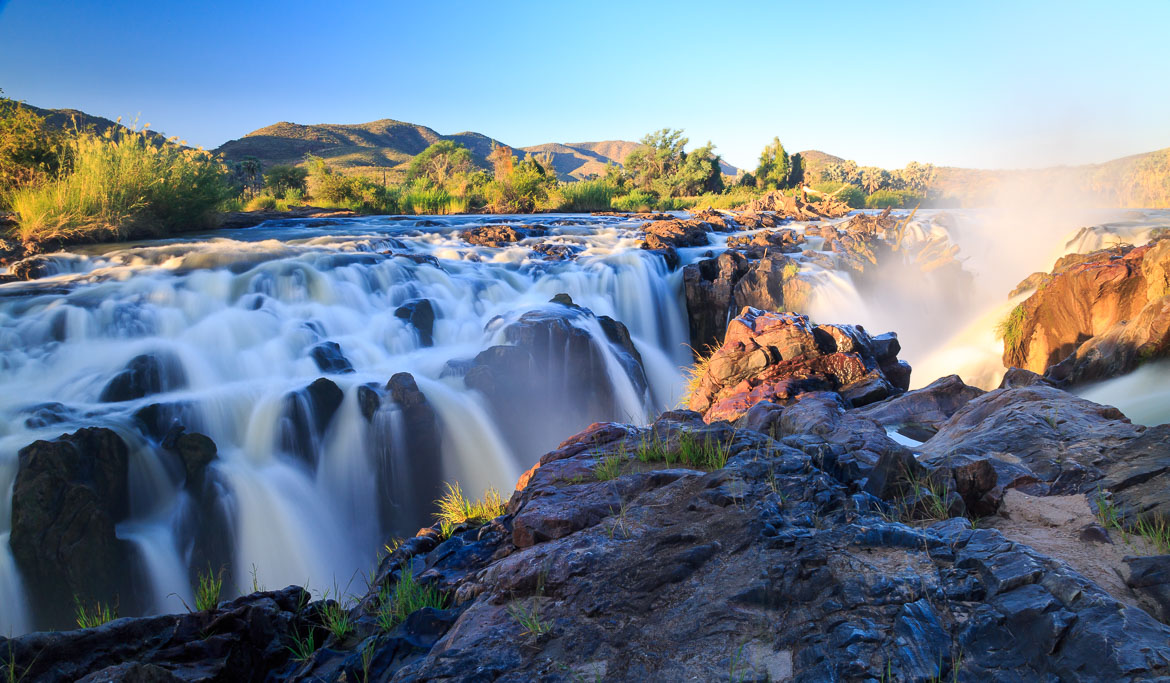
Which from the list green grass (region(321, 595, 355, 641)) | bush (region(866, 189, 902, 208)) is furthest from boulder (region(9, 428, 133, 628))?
bush (region(866, 189, 902, 208))

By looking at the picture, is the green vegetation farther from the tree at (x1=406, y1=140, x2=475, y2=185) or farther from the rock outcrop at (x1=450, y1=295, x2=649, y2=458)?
the tree at (x1=406, y1=140, x2=475, y2=185)

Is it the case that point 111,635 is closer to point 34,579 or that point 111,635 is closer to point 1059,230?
point 34,579

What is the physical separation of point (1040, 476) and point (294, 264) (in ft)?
36.5

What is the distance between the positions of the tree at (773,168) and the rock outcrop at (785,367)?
31.8 meters

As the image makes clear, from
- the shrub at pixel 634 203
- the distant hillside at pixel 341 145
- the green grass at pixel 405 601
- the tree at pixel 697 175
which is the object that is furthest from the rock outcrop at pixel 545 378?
the distant hillside at pixel 341 145

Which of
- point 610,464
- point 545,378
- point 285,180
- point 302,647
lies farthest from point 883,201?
point 302,647

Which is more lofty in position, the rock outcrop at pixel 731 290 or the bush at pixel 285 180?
the bush at pixel 285 180

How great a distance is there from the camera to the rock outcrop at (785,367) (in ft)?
20.4

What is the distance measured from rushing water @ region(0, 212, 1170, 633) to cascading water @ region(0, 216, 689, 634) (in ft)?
0.08

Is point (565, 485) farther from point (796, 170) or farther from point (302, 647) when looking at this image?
point (796, 170)

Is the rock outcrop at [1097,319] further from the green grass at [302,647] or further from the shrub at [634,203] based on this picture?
the shrub at [634,203]

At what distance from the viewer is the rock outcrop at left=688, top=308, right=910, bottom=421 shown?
6207mm

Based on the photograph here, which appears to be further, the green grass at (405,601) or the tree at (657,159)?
the tree at (657,159)

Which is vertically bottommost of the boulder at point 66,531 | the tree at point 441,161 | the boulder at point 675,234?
the boulder at point 66,531
